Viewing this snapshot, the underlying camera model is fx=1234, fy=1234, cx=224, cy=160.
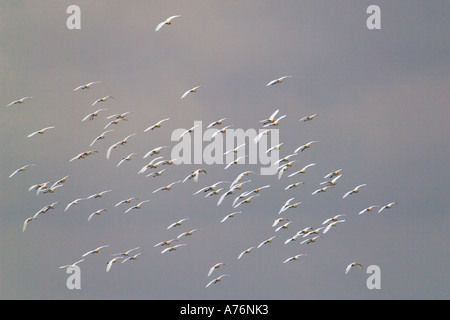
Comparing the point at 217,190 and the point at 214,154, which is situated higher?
the point at 214,154

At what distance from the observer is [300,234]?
109 metres

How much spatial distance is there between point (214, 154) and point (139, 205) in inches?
345

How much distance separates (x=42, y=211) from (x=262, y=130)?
20.6 m

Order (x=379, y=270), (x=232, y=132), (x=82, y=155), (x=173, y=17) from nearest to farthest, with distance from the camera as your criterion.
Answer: (x=173, y=17), (x=82, y=155), (x=232, y=132), (x=379, y=270)

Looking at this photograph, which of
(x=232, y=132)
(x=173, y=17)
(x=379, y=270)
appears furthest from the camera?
(x=379, y=270)

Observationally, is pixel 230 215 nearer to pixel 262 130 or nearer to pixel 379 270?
pixel 262 130

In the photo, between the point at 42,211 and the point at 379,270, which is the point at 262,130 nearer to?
the point at 42,211
